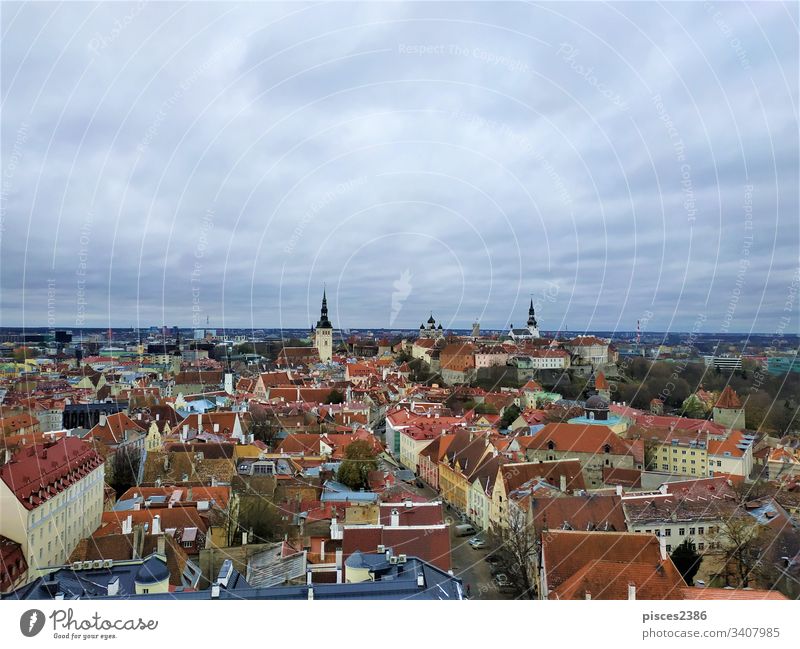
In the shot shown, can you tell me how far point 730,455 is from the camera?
16.0 meters

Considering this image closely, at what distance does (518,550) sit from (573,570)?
4.20ft

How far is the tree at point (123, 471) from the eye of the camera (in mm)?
12359

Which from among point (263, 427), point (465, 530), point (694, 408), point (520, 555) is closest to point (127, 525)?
point (520, 555)

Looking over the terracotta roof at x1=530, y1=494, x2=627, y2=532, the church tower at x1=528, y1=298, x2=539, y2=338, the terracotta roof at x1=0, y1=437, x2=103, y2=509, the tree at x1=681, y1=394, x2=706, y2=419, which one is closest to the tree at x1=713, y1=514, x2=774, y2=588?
the terracotta roof at x1=530, y1=494, x2=627, y2=532

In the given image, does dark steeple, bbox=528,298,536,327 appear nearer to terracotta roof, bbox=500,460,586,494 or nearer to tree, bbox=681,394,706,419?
tree, bbox=681,394,706,419

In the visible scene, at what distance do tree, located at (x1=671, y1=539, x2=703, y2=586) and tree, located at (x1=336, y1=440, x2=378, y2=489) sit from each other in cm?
538

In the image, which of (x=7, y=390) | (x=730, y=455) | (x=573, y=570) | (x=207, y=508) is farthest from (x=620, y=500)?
(x=7, y=390)

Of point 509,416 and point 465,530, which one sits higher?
point 509,416

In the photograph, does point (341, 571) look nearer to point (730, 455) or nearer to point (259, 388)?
point (730, 455)

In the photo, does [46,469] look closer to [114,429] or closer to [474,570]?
[114,429]

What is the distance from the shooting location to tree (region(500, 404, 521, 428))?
2108 centimetres

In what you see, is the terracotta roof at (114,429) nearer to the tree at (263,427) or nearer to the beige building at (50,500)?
the tree at (263,427)

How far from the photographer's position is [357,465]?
1206 centimetres

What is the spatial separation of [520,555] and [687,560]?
234 cm
